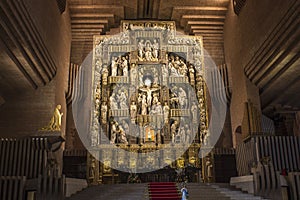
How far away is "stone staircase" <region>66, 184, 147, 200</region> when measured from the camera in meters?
9.80

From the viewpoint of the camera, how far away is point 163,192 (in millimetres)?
10469

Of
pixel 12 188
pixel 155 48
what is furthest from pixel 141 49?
pixel 12 188

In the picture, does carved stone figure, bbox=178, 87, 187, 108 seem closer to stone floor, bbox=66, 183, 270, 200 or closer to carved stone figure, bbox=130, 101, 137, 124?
carved stone figure, bbox=130, 101, 137, 124

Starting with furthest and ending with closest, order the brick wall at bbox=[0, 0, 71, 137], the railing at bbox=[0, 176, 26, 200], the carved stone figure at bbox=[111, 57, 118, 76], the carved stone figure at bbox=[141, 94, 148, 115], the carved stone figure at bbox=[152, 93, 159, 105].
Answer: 1. the carved stone figure at bbox=[111, 57, 118, 76]
2. the carved stone figure at bbox=[152, 93, 159, 105]
3. the carved stone figure at bbox=[141, 94, 148, 115]
4. the brick wall at bbox=[0, 0, 71, 137]
5. the railing at bbox=[0, 176, 26, 200]

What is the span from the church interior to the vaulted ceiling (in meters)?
0.05

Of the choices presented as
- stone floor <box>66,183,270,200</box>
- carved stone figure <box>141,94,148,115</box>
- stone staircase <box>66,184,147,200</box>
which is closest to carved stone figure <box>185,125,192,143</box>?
carved stone figure <box>141,94,148,115</box>

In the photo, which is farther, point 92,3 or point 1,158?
point 92,3

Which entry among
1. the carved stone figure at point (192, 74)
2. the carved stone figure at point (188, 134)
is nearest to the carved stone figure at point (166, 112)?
the carved stone figure at point (188, 134)

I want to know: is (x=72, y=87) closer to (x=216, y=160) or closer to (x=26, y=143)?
(x=26, y=143)

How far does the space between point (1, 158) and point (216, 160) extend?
8.92 m

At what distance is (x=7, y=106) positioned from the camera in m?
13.7

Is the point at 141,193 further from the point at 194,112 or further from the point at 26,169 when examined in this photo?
the point at 194,112

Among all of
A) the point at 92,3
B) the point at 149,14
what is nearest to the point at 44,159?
the point at 92,3

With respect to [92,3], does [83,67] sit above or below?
below
